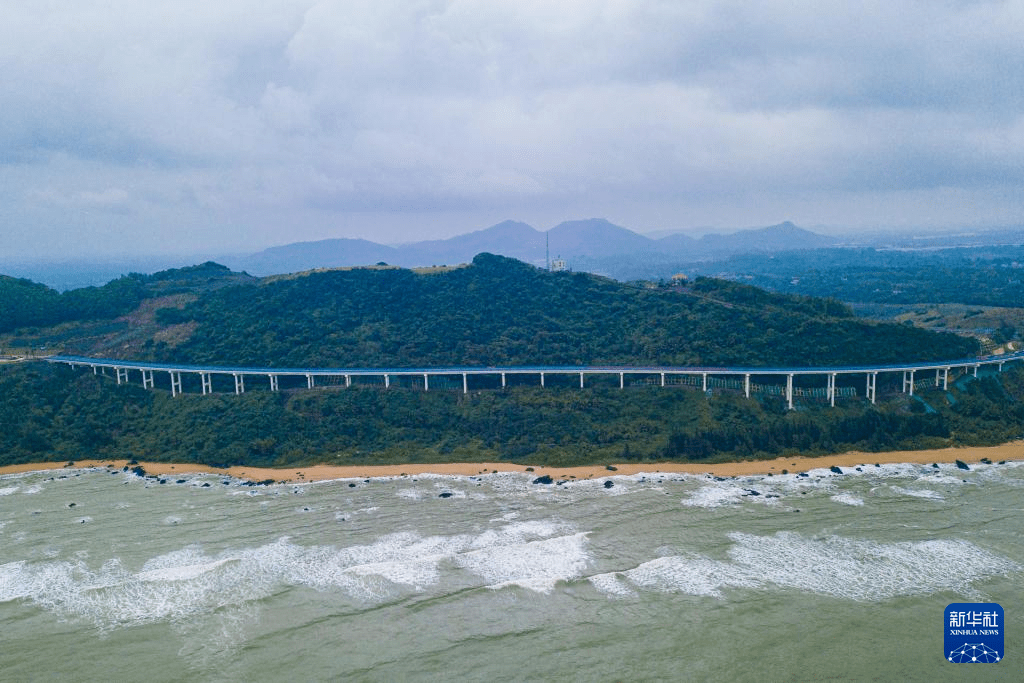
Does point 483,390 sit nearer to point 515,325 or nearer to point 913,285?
point 515,325

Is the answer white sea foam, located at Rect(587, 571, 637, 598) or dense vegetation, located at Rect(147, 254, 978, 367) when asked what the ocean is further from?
dense vegetation, located at Rect(147, 254, 978, 367)

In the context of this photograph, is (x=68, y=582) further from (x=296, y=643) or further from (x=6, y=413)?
(x=6, y=413)

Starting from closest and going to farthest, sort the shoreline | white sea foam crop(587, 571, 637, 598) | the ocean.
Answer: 1. the ocean
2. white sea foam crop(587, 571, 637, 598)
3. the shoreline

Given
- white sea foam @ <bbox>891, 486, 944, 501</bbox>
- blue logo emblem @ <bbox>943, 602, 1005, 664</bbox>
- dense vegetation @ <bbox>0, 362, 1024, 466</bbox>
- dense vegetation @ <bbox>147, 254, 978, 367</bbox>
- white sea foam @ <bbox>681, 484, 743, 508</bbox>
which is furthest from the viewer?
dense vegetation @ <bbox>147, 254, 978, 367</bbox>

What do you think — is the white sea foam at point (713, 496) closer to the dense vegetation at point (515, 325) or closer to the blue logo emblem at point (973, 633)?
the blue logo emblem at point (973, 633)

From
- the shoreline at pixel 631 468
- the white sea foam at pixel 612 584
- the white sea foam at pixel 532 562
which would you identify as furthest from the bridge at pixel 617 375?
the white sea foam at pixel 612 584

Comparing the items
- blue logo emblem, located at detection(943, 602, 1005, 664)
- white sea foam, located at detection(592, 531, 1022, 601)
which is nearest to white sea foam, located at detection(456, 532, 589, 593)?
white sea foam, located at detection(592, 531, 1022, 601)
